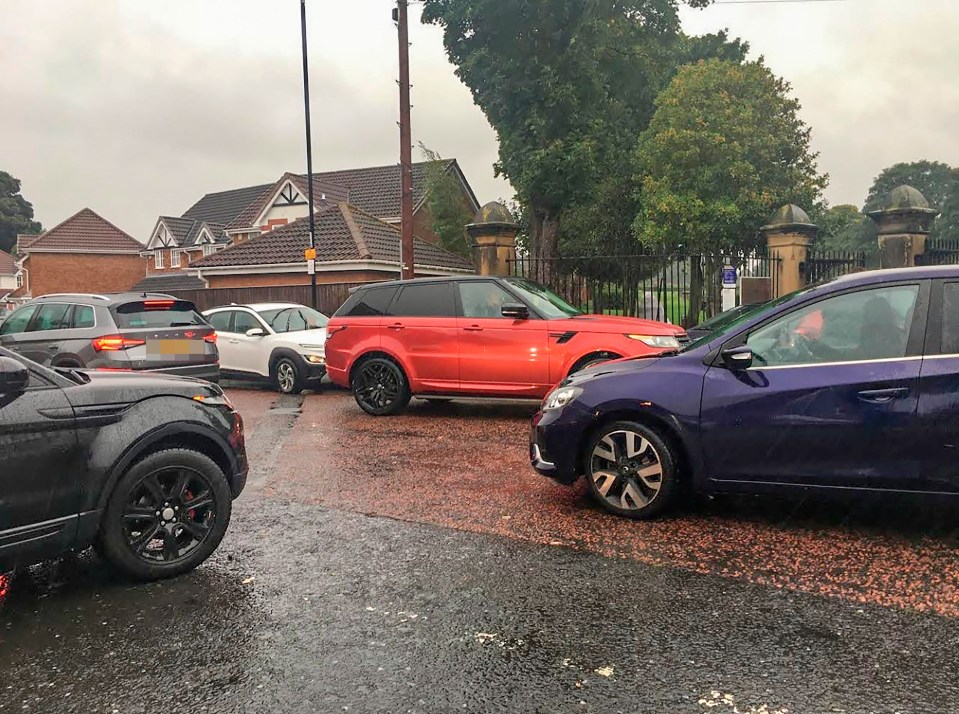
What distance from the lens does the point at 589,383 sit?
16.6 feet

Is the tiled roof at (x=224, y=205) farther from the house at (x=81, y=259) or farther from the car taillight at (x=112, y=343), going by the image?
the car taillight at (x=112, y=343)

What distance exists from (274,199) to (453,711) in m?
41.2

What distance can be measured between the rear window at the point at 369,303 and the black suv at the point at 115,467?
5.20m

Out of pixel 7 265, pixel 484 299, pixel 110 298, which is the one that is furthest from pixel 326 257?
pixel 7 265

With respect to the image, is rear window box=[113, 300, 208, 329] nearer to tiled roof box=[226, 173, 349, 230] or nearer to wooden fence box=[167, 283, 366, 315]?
wooden fence box=[167, 283, 366, 315]

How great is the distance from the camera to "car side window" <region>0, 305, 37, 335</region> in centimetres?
1023

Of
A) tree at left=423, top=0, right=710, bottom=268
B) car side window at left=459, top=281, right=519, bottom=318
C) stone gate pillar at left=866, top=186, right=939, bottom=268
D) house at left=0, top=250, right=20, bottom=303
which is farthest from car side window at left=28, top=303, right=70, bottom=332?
house at left=0, top=250, right=20, bottom=303

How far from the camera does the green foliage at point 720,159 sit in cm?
2414

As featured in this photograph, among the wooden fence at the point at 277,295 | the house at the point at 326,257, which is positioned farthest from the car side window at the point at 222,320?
the house at the point at 326,257

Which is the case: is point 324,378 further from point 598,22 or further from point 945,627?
point 598,22

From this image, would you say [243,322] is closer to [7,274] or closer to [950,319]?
[950,319]

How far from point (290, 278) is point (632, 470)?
71.2ft

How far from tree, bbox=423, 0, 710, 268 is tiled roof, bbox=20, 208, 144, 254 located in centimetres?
3935

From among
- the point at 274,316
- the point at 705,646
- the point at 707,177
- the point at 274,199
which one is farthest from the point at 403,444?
the point at 274,199
